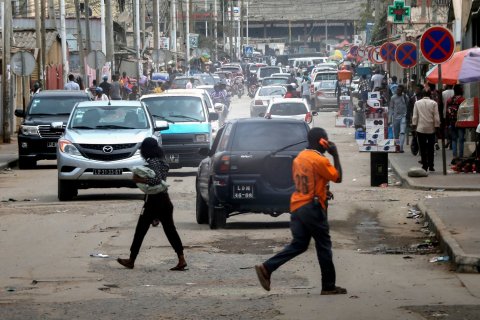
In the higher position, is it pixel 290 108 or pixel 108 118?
pixel 108 118

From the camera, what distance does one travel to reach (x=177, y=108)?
30297 mm

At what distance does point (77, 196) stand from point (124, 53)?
43.1 metres

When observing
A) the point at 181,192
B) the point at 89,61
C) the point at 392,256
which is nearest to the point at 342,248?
the point at 392,256

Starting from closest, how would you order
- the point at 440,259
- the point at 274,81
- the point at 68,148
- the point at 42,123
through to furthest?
the point at 440,259 → the point at 68,148 → the point at 42,123 → the point at 274,81

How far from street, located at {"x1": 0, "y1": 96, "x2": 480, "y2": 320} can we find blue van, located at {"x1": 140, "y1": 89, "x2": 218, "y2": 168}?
17.7 ft

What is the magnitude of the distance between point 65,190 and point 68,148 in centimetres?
76

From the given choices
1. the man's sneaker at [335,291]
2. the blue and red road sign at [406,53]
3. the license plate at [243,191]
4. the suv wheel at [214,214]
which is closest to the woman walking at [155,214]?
the man's sneaker at [335,291]

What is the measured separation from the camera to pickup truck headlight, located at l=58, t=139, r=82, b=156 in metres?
23.2

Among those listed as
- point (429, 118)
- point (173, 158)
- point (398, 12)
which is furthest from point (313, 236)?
point (398, 12)

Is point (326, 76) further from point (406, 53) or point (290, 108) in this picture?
point (406, 53)

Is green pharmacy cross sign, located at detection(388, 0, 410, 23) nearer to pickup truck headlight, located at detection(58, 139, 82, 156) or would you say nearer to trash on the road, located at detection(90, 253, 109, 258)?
pickup truck headlight, located at detection(58, 139, 82, 156)

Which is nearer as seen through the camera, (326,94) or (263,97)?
(263,97)

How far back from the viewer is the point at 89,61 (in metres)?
48.9

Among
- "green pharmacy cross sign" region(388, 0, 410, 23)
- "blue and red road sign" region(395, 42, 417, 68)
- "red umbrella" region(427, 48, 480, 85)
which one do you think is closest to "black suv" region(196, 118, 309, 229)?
"red umbrella" region(427, 48, 480, 85)
